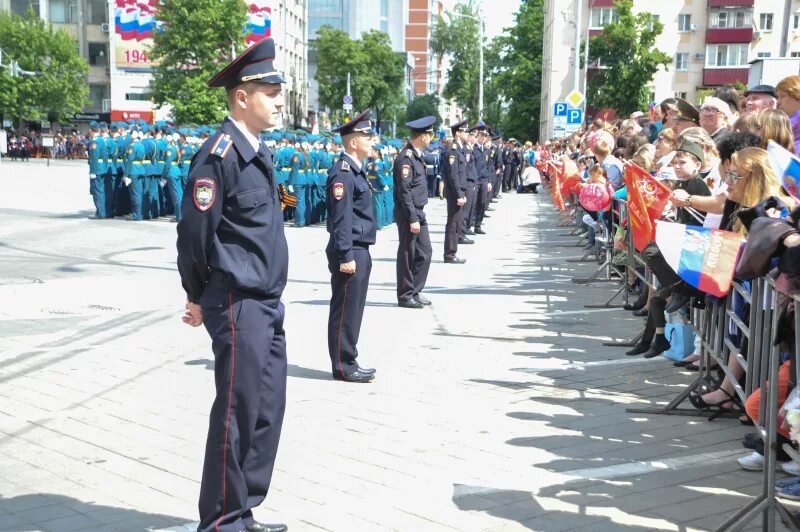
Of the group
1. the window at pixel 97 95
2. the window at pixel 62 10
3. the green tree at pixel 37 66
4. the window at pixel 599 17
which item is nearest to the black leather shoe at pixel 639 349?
the window at pixel 599 17

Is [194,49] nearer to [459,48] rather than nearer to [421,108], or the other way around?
[421,108]

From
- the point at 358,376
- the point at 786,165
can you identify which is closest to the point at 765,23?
the point at 358,376

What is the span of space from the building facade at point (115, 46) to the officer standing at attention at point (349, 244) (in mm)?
66041

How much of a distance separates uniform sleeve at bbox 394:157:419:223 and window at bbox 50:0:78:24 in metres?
75.4

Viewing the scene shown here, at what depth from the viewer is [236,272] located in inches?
170

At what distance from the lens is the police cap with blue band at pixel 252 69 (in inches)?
175

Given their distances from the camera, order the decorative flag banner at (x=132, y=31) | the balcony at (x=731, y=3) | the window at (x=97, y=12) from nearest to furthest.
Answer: the balcony at (x=731, y=3)
the decorative flag banner at (x=132, y=31)
the window at (x=97, y=12)

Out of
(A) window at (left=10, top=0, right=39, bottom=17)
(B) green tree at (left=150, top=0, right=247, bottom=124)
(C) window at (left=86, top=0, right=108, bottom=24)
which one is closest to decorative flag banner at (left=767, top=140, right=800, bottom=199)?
(B) green tree at (left=150, top=0, right=247, bottom=124)

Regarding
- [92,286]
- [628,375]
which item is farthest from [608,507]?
[92,286]

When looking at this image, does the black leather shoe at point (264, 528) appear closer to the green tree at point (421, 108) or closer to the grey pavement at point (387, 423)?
the grey pavement at point (387, 423)

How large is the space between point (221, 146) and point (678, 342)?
5152 millimetres

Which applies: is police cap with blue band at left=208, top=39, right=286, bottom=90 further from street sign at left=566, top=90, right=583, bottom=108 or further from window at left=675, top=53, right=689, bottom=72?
window at left=675, top=53, right=689, bottom=72

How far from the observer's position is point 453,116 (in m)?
193

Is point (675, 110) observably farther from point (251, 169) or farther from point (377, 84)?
point (377, 84)
